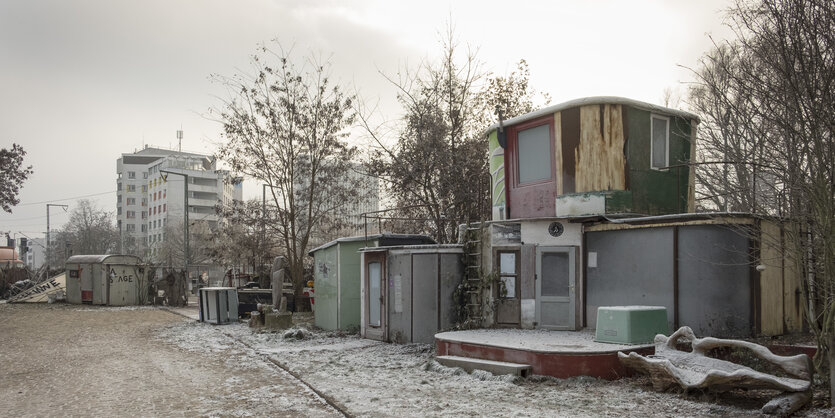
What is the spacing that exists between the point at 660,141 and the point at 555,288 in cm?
396

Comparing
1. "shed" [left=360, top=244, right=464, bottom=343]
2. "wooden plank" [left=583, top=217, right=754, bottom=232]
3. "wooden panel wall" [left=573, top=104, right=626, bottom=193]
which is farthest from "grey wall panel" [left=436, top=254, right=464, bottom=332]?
"wooden panel wall" [left=573, top=104, right=626, bottom=193]

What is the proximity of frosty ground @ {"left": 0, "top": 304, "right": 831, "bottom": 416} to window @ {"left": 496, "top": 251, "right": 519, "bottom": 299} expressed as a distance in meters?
2.03

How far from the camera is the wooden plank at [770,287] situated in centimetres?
1106

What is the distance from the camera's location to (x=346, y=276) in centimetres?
1842

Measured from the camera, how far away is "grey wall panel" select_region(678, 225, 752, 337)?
36.1 feet

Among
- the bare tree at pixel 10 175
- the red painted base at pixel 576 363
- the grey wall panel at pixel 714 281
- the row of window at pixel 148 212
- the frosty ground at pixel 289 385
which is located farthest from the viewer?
the row of window at pixel 148 212

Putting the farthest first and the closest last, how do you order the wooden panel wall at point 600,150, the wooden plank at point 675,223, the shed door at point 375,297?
the shed door at point 375,297 < the wooden panel wall at point 600,150 < the wooden plank at point 675,223

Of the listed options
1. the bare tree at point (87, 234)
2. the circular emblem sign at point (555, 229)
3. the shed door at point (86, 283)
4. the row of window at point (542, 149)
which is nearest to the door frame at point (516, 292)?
the circular emblem sign at point (555, 229)

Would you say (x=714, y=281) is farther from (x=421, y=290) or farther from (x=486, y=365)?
(x=421, y=290)

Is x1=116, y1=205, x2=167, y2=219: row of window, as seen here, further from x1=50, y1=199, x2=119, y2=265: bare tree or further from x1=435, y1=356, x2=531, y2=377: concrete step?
x1=435, y1=356, x2=531, y2=377: concrete step

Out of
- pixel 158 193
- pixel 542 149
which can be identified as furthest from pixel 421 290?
pixel 158 193

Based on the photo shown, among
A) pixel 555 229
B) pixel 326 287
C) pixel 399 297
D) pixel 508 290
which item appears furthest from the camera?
pixel 326 287

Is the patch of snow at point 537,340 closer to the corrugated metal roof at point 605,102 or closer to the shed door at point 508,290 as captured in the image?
the shed door at point 508,290

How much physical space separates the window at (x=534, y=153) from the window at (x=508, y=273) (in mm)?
1776
